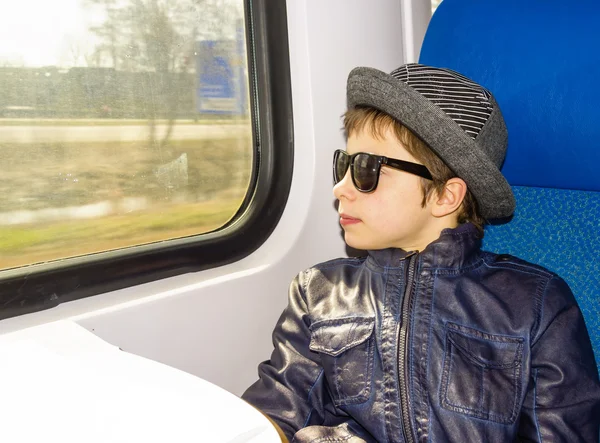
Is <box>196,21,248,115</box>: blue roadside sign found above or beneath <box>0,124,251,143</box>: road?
above

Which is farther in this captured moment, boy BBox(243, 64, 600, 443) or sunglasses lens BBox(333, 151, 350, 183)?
sunglasses lens BBox(333, 151, 350, 183)

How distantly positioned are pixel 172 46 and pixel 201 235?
513mm

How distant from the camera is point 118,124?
156 centimetres

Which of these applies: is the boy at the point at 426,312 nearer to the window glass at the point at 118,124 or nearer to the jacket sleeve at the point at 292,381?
the jacket sleeve at the point at 292,381

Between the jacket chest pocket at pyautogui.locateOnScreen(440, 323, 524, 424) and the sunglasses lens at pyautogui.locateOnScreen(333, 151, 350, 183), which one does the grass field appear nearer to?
the sunglasses lens at pyautogui.locateOnScreen(333, 151, 350, 183)

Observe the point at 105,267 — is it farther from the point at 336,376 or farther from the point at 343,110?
the point at 343,110

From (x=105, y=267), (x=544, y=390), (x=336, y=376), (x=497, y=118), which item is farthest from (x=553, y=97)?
(x=105, y=267)

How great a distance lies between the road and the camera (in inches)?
54.4

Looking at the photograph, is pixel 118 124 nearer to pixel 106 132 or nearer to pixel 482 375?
pixel 106 132

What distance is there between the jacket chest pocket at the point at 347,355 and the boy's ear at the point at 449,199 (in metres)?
0.31

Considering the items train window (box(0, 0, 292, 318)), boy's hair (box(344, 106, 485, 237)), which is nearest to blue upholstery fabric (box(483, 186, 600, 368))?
boy's hair (box(344, 106, 485, 237))

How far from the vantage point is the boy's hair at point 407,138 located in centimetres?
147

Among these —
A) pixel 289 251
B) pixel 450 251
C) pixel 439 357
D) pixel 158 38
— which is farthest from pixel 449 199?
pixel 158 38

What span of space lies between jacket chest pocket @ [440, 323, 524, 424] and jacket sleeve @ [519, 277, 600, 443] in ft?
0.14
